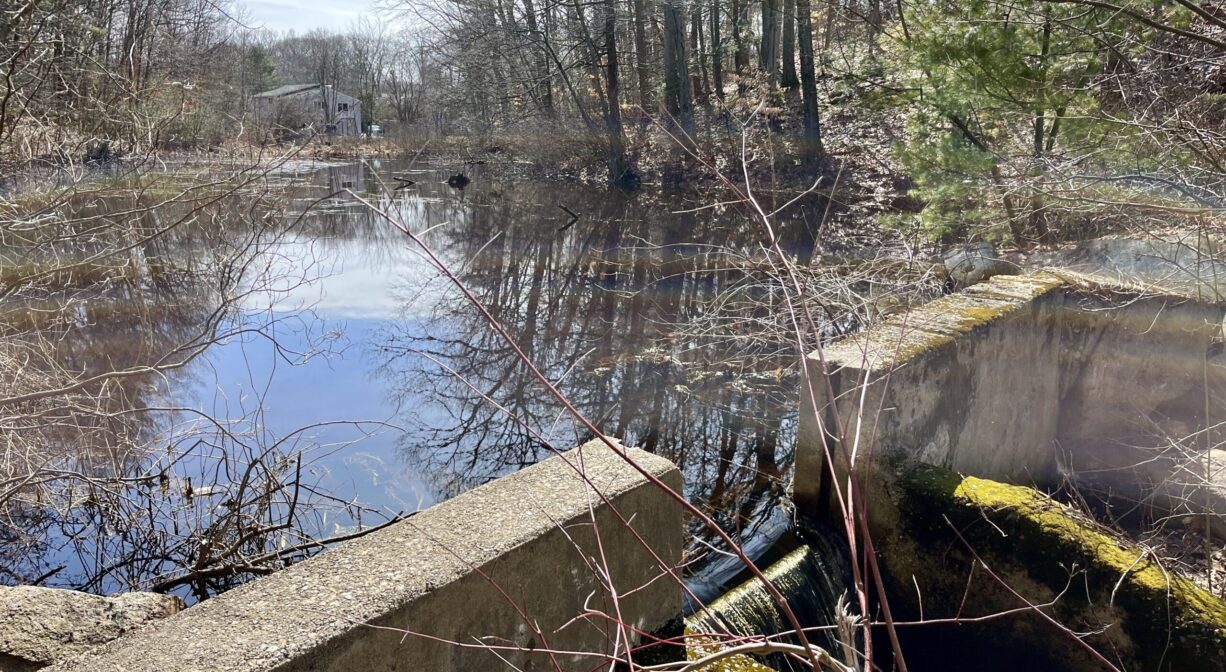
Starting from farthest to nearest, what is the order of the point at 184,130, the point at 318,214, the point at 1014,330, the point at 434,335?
the point at 318,214 < the point at 434,335 < the point at 184,130 < the point at 1014,330

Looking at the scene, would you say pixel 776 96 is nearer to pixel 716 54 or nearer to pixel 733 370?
pixel 716 54

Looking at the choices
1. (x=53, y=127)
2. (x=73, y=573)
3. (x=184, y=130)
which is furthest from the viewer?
(x=184, y=130)

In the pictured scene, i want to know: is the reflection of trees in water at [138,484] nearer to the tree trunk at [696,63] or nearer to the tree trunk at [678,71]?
the tree trunk at [678,71]

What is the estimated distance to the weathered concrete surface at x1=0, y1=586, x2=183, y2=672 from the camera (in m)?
3.10

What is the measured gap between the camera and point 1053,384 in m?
6.93

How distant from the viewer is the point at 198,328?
10219mm

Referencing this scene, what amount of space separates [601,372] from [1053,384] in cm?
456

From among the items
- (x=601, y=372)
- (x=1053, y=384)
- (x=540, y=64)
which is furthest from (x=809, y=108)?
(x=1053, y=384)

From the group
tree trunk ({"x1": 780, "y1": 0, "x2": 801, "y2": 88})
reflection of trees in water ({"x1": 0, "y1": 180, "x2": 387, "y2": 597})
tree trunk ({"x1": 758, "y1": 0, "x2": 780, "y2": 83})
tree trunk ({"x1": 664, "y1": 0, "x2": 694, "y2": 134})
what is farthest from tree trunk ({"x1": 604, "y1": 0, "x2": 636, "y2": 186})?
reflection of trees in water ({"x1": 0, "y1": 180, "x2": 387, "y2": 597})

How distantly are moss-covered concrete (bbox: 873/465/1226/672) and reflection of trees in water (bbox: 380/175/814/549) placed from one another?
65.6 inches

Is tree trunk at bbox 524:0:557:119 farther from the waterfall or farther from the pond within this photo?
the waterfall

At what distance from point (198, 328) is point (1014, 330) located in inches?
348

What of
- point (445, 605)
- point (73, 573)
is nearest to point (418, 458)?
point (73, 573)

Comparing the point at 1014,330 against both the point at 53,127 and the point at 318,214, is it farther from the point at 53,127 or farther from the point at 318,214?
the point at 318,214
